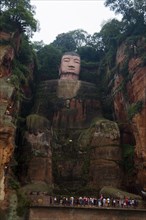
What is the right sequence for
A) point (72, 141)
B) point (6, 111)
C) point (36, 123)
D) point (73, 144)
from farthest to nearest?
point (72, 141)
point (73, 144)
point (36, 123)
point (6, 111)

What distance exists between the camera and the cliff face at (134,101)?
26531 mm

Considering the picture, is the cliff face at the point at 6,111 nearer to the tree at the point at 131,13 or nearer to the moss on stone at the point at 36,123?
the moss on stone at the point at 36,123

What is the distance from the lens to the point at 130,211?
22.5 m

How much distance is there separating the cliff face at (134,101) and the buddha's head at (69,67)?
20.1 ft

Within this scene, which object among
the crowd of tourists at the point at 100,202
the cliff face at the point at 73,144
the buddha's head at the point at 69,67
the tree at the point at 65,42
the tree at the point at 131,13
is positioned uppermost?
the tree at the point at 65,42

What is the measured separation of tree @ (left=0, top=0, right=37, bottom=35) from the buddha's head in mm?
7937

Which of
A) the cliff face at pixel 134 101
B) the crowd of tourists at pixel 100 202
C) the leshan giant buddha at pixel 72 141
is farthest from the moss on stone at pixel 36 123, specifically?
the crowd of tourists at pixel 100 202

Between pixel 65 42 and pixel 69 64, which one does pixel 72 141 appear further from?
pixel 65 42

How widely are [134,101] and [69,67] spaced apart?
11.7 m

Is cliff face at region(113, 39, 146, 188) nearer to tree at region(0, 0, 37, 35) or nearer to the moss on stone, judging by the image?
the moss on stone

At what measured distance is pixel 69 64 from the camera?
129 feet

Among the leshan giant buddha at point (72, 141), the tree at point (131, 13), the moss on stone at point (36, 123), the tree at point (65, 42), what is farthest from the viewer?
the tree at point (65, 42)

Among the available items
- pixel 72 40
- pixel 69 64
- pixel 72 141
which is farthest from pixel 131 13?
pixel 72 40

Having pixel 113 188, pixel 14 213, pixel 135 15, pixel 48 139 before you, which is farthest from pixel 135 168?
pixel 135 15
